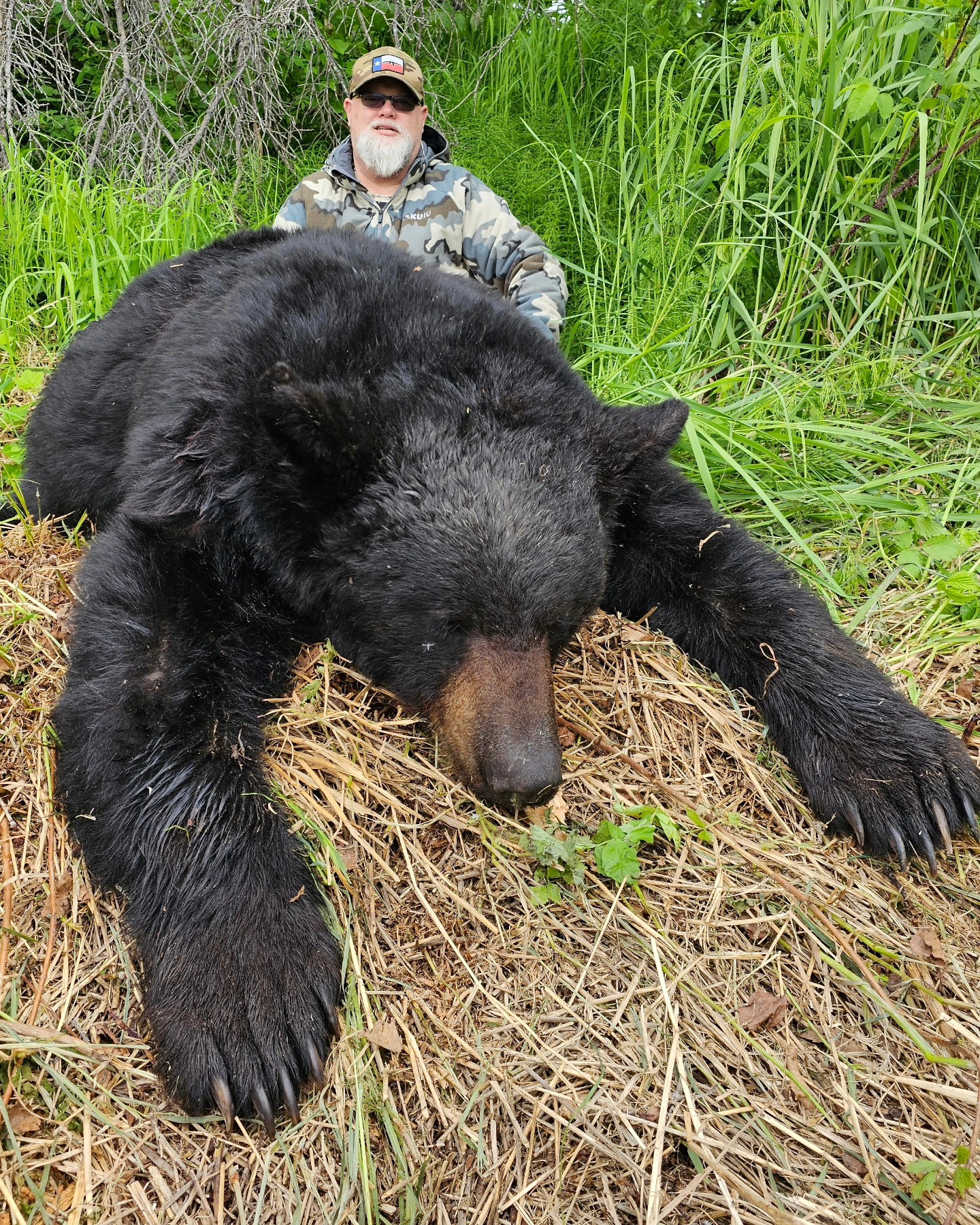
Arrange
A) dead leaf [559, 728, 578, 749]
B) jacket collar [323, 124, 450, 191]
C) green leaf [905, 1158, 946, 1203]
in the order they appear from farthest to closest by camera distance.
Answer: jacket collar [323, 124, 450, 191] < dead leaf [559, 728, 578, 749] < green leaf [905, 1158, 946, 1203]

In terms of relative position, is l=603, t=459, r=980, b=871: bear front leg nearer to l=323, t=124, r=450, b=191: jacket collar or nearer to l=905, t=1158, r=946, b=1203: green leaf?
l=905, t=1158, r=946, b=1203: green leaf

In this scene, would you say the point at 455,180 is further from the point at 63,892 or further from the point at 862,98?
the point at 63,892

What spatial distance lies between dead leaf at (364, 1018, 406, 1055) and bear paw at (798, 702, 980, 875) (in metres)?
1.28

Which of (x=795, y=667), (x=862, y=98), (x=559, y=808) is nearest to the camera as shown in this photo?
(x=559, y=808)

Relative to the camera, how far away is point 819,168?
14.1 feet

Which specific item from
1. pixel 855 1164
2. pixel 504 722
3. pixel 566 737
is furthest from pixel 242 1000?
pixel 855 1164

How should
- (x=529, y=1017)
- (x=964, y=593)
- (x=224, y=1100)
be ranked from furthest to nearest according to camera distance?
(x=964, y=593) < (x=529, y=1017) < (x=224, y=1100)

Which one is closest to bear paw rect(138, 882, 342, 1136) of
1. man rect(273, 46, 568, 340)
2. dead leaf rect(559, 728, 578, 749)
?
dead leaf rect(559, 728, 578, 749)

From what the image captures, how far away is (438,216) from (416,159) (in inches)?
17.8

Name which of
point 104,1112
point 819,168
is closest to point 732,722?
point 104,1112

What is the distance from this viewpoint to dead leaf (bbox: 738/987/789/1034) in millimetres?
1884

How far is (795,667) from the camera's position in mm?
2596

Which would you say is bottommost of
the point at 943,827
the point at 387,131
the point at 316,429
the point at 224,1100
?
the point at 224,1100

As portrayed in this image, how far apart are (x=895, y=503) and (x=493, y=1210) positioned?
2.93 metres
